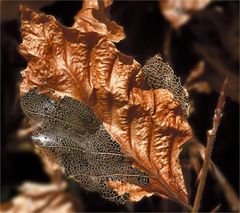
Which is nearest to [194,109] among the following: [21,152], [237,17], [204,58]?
[204,58]

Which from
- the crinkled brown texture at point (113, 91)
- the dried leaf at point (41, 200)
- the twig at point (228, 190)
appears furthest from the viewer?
the dried leaf at point (41, 200)

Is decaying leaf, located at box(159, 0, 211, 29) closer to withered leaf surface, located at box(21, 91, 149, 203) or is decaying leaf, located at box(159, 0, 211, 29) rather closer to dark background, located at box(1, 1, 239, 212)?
dark background, located at box(1, 1, 239, 212)

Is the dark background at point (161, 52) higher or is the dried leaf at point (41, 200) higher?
the dark background at point (161, 52)

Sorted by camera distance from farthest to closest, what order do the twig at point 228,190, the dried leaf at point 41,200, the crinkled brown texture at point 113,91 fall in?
the dried leaf at point 41,200 < the twig at point 228,190 < the crinkled brown texture at point 113,91

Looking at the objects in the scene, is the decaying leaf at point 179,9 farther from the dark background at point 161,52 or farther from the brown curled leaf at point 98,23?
the brown curled leaf at point 98,23

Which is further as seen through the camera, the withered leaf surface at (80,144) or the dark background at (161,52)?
the dark background at (161,52)

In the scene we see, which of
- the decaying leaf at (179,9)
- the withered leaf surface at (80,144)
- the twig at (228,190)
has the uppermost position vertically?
the decaying leaf at (179,9)

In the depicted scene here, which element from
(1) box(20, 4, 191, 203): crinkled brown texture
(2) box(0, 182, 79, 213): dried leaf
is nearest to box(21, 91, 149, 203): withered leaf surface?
(1) box(20, 4, 191, 203): crinkled brown texture

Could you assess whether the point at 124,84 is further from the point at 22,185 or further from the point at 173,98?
the point at 22,185

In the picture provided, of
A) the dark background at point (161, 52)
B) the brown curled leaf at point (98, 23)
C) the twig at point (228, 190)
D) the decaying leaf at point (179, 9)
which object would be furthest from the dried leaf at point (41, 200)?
the brown curled leaf at point (98, 23)
